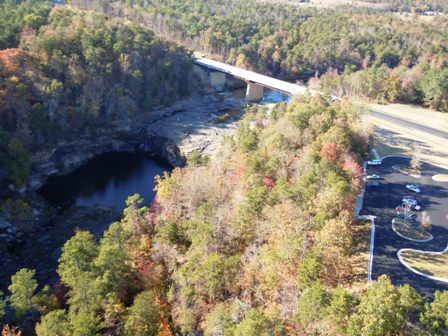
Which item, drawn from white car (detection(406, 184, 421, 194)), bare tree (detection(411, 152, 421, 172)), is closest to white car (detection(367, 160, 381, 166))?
bare tree (detection(411, 152, 421, 172))

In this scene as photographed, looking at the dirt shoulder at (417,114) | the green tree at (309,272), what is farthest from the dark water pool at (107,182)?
the dirt shoulder at (417,114)

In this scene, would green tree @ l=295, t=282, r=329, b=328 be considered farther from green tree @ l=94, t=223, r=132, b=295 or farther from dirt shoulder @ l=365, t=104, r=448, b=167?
dirt shoulder @ l=365, t=104, r=448, b=167

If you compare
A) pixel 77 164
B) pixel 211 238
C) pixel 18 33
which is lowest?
pixel 77 164

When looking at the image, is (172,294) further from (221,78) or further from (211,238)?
(221,78)

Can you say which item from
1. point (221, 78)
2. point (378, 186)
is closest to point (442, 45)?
point (221, 78)

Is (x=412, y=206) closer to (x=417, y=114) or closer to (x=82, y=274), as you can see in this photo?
(x=82, y=274)
